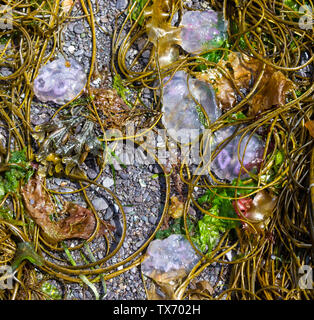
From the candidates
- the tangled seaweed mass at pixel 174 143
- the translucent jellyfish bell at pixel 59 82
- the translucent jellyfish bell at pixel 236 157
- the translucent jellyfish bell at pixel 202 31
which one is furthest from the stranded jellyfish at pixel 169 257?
the translucent jellyfish bell at pixel 202 31

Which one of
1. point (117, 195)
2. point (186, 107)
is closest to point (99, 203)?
point (117, 195)

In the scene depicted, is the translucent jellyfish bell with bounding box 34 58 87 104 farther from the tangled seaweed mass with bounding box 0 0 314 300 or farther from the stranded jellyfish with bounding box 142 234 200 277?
the stranded jellyfish with bounding box 142 234 200 277

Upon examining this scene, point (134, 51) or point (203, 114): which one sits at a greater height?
point (134, 51)

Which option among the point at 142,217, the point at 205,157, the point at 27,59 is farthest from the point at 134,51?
the point at 142,217

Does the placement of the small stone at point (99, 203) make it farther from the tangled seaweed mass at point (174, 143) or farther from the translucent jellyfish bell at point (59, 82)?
the translucent jellyfish bell at point (59, 82)

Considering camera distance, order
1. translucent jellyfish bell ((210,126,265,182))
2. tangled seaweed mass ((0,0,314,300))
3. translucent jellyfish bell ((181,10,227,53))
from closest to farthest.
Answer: tangled seaweed mass ((0,0,314,300)) → translucent jellyfish bell ((210,126,265,182)) → translucent jellyfish bell ((181,10,227,53))

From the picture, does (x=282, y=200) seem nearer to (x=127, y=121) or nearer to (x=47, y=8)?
(x=127, y=121)

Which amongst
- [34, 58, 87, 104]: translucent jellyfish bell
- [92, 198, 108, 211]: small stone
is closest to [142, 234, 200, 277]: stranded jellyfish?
[92, 198, 108, 211]: small stone
